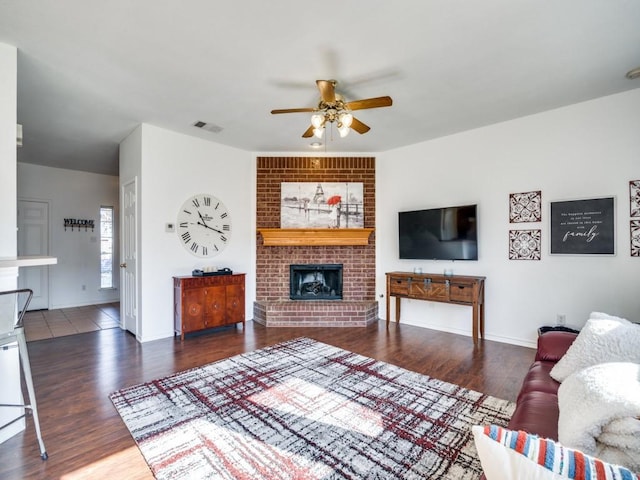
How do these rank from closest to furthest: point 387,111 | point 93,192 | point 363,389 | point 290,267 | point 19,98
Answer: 1. point 363,389
2. point 19,98
3. point 387,111
4. point 290,267
5. point 93,192

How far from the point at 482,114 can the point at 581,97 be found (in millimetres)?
882

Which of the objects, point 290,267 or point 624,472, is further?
point 290,267

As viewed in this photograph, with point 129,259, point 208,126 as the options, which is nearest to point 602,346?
point 208,126

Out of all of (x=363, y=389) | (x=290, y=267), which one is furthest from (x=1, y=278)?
(x=290, y=267)

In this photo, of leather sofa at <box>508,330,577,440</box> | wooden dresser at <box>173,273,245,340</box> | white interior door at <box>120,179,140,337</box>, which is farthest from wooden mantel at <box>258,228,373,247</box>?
leather sofa at <box>508,330,577,440</box>

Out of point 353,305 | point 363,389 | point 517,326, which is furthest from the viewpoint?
point 353,305

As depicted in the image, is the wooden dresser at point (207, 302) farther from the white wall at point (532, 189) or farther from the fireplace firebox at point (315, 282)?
the white wall at point (532, 189)

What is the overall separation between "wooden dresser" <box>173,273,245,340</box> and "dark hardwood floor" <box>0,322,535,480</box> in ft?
0.58

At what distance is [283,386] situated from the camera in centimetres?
258

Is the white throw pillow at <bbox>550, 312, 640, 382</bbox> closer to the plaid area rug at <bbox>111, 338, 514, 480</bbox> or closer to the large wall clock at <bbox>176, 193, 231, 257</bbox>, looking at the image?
the plaid area rug at <bbox>111, 338, 514, 480</bbox>

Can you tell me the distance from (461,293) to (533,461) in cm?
344

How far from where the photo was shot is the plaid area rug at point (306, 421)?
1.68 m

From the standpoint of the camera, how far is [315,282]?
5.06 meters

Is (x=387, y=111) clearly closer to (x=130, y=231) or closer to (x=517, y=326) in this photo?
(x=517, y=326)
